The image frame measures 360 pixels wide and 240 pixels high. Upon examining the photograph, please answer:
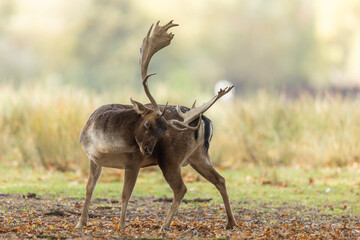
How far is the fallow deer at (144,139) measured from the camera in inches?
275

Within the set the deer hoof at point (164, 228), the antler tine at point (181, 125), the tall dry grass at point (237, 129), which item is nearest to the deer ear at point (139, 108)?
the antler tine at point (181, 125)

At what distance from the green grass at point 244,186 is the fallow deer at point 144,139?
291cm

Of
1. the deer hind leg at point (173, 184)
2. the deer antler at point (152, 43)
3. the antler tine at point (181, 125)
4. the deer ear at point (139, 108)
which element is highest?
the deer antler at point (152, 43)

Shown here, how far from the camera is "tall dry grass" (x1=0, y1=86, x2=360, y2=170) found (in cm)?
1364

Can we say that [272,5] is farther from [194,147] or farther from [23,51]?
[194,147]

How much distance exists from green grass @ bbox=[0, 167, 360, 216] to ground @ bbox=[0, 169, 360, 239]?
0.02 metres

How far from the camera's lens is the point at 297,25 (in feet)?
150

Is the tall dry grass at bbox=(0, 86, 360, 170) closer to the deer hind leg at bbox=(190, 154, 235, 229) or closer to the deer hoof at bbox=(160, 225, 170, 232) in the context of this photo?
the deer hind leg at bbox=(190, 154, 235, 229)

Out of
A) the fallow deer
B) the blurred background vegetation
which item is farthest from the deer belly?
the blurred background vegetation

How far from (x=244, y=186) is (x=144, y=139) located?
571 cm

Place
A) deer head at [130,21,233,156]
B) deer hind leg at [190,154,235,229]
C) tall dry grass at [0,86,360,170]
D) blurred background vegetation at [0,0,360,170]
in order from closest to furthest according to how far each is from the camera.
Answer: deer head at [130,21,233,156] → deer hind leg at [190,154,235,229] → tall dry grass at [0,86,360,170] → blurred background vegetation at [0,0,360,170]

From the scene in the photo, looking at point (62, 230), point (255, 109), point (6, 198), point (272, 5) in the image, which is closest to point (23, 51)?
point (272, 5)

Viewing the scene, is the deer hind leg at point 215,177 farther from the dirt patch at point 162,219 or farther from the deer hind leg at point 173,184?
the deer hind leg at point 173,184

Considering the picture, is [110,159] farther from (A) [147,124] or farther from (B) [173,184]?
(B) [173,184]
